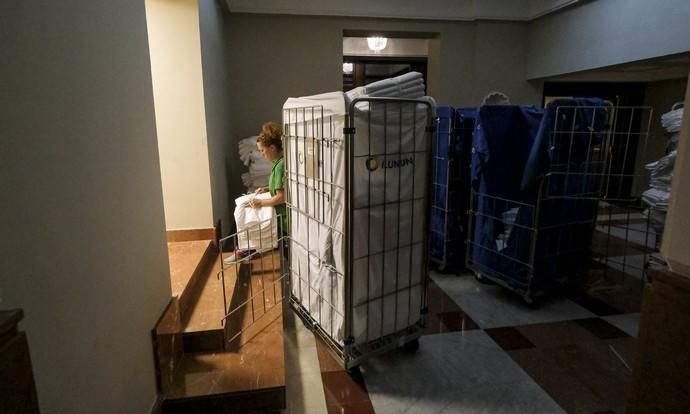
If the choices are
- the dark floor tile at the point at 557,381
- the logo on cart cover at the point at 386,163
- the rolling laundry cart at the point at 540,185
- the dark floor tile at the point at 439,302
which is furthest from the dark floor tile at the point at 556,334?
the logo on cart cover at the point at 386,163

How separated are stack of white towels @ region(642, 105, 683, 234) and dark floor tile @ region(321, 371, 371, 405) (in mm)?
2724

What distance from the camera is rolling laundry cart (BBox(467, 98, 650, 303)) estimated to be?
8.00 ft

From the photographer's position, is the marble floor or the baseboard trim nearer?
the marble floor

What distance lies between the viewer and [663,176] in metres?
3.01

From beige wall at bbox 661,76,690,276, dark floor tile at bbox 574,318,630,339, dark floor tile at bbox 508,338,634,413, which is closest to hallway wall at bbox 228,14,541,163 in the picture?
dark floor tile at bbox 574,318,630,339

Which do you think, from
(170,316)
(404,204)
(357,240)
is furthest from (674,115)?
(170,316)

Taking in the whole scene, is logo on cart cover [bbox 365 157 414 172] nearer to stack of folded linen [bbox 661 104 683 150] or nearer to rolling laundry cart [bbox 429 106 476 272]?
rolling laundry cart [bbox 429 106 476 272]

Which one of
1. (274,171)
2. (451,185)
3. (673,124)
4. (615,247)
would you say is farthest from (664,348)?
(615,247)

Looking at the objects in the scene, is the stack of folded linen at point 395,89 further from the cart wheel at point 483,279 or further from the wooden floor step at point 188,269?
the cart wheel at point 483,279

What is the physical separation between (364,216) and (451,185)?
1.69 m

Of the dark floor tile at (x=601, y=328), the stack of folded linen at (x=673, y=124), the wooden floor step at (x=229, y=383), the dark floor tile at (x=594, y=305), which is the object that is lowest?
the dark floor tile at (x=601, y=328)

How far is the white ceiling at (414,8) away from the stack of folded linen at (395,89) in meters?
3.04

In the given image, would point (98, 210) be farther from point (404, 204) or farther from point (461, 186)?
point (461, 186)

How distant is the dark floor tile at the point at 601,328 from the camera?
2.30 metres
